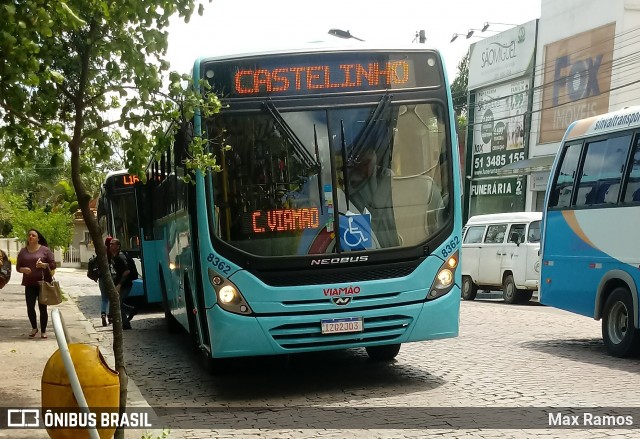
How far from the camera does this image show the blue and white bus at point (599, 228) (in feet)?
34.8

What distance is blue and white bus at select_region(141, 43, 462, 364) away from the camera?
27.5 ft

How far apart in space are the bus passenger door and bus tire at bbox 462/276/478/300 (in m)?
0.72

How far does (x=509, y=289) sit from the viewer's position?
74.4 feet

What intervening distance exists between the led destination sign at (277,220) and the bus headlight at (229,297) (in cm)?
53

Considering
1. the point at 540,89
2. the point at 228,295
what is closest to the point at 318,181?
the point at 228,295

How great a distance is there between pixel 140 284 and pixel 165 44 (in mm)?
13109

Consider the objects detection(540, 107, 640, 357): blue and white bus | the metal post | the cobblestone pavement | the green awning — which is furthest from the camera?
the green awning

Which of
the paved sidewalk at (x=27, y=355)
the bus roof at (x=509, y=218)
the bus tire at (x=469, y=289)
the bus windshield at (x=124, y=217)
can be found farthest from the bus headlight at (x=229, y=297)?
the bus tire at (x=469, y=289)

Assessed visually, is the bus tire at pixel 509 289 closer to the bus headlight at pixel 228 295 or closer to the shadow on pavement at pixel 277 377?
the shadow on pavement at pixel 277 377

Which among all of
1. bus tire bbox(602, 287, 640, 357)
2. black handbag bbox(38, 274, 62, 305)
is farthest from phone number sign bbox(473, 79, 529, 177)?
black handbag bbox(38, 274, 62, 305)

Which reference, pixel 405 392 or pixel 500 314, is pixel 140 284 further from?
pixel 405 392

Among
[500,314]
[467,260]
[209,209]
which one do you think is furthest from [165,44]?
[467,260]

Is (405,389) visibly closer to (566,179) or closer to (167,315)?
(566,179)

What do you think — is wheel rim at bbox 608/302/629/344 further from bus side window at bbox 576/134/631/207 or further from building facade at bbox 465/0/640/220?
building facade at bbox 465/0/640/220
